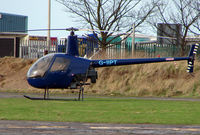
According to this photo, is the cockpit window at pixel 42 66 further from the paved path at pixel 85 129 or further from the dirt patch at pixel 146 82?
the paved path at pixel 85 129

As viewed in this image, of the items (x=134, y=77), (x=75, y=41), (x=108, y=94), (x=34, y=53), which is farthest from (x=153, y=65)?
(x=34, y=53)

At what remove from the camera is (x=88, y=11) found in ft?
141

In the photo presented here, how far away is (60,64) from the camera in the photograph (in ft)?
72.5

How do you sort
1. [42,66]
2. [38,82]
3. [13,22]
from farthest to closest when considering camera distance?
[13,22]
[38,82]
[42,66]

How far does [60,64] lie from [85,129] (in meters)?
11.4

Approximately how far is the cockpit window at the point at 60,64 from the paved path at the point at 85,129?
9.82m

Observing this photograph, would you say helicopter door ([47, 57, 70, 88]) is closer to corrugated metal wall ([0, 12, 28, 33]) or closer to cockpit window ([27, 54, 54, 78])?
cockpit window ([27, 54, 54, 78])

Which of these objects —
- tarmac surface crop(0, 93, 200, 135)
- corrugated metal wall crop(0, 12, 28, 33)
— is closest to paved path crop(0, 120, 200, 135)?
tarmac surface crop(0, 93, 200, 135)

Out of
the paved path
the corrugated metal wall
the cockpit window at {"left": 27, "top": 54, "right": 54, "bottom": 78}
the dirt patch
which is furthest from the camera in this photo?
the corrugated metal wall

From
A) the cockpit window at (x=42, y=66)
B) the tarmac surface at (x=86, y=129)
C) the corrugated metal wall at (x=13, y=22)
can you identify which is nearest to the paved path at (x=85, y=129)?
the tarmac surface at (x=86, y=129)

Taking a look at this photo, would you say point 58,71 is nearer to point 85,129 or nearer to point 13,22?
point 85,129

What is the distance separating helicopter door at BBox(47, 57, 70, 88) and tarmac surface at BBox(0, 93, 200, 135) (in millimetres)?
9678

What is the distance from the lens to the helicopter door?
869 inches

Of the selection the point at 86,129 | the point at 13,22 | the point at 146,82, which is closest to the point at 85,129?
the point at 86,129
